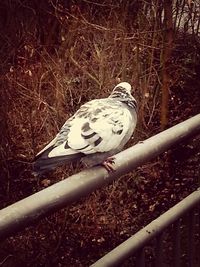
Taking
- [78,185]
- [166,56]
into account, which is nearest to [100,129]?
[78,185]

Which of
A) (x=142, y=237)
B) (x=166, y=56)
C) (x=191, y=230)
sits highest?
(x=142, y=237)

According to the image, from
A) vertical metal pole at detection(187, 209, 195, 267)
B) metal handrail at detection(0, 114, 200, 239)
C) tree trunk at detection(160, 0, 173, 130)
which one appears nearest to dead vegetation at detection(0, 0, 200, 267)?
tree trunk at detection(160, 0, 173, 130)

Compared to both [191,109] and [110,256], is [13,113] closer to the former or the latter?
[191,109]

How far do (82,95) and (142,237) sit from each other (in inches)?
248

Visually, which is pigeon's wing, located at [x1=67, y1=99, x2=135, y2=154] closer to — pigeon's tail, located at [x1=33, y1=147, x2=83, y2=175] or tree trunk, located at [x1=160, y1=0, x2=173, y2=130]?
pigeon's tail, located at [x1=33, y1=147, x2=83, y2=175]

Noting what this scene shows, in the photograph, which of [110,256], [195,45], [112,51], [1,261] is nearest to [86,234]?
[1,261]

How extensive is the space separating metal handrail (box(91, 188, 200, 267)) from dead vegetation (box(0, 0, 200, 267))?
5465 mm

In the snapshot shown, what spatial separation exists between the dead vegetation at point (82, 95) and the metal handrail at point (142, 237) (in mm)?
5465

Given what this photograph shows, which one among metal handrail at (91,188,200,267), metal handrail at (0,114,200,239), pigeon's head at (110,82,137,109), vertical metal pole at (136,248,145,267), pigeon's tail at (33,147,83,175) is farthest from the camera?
pigeon's head at (110,82,137,109)

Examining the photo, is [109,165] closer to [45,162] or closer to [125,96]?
[45,162]

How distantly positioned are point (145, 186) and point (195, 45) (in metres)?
2.86

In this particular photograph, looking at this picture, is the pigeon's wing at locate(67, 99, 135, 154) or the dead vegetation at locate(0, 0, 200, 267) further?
the dead vegetation at locate(0, 0, 200, 267)

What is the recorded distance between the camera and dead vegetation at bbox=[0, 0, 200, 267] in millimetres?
7988

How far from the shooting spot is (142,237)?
5.75 feet
